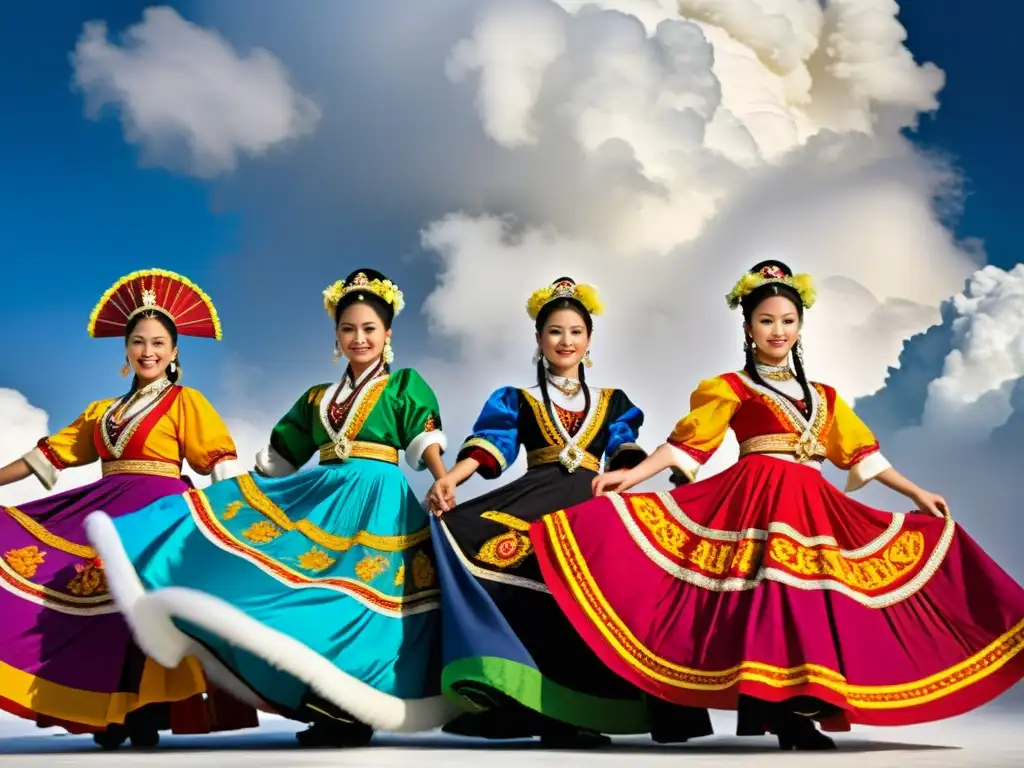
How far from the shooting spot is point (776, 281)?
4281 mm

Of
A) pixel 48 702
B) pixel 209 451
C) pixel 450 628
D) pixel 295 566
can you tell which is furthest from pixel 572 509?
pixel 48 702

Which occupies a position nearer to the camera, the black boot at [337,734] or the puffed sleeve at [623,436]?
the black boot at [337,734]

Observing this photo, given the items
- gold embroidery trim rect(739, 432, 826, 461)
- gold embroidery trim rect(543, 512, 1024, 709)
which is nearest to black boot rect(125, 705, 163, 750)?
gold embroidery trim rect(543, 512, 1024, 709)

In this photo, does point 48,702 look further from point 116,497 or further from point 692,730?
point 692,730

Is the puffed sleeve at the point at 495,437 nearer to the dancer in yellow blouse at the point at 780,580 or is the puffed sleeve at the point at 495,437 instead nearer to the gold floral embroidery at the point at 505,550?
the gold floral embroidery at the point at 505,550

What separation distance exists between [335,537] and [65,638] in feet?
3.20

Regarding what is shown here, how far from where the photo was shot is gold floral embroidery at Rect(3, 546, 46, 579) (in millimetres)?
4270

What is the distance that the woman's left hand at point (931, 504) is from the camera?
4.11 m

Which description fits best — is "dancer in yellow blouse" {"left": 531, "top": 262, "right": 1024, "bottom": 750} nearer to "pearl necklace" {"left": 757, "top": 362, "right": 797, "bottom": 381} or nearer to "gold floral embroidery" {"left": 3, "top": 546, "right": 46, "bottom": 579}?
"pearl necklace" {"left": 757, "top": 362, "right": 797, "bottom": 381}

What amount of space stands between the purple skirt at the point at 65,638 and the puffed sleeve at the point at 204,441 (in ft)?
0.69

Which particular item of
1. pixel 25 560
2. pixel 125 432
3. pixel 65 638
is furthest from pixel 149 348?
pixel 65 638

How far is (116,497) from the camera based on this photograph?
4547 millimetres

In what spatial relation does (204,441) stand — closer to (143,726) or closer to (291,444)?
(291,444)

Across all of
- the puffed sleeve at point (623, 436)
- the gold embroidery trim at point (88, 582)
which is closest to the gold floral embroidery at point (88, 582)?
the gold embroidery trim at point (88, 582)
